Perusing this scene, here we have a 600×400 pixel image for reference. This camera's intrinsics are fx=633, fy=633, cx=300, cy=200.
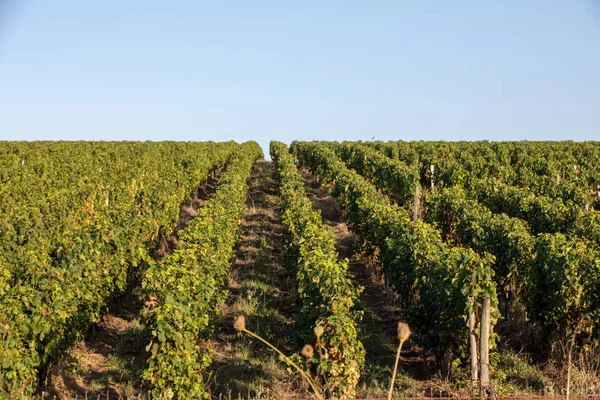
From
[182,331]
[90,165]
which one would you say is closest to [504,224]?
[182,331]

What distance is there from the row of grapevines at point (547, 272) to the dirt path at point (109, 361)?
245 inches

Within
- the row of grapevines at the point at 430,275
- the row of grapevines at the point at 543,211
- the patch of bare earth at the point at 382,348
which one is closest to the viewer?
the row of grapevines at the point at 430,275

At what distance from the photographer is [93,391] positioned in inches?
347

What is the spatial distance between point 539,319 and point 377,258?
5.00 m

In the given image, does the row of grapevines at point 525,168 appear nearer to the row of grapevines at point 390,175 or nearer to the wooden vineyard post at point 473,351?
the row of grapevines at point 390,175

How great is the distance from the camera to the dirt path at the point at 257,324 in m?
8.73

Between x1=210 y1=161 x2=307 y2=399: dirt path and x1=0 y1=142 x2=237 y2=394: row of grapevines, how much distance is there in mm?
2102

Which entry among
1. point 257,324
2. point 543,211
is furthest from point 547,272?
point 543,211

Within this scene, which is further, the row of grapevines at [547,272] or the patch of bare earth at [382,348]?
the row of grapevines at [547,272]

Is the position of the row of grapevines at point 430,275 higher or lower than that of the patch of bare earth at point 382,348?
higher

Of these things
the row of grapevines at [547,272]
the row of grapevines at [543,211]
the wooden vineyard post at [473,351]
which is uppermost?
the row of grapevines at [543,211]

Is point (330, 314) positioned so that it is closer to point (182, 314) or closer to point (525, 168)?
point (182, 314)

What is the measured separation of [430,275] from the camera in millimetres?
9625

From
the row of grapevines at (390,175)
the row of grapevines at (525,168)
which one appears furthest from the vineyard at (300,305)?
the row of grapevines at (390,175)
